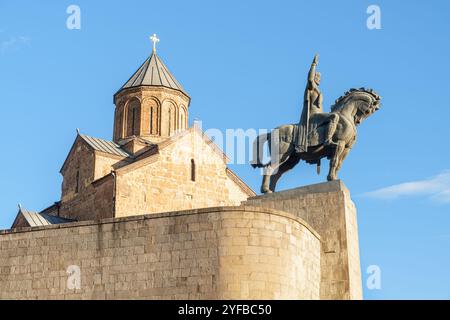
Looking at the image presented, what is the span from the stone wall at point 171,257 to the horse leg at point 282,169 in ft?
9.77

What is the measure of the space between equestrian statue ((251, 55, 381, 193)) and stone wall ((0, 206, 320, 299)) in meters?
2.99

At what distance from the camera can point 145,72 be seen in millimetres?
40469

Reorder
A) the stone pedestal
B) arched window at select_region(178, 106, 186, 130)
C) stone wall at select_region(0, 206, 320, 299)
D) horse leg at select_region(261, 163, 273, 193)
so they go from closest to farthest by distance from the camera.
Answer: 1. stone wall at select_region(0, 206, 320, 299)
2. the stone pedestal
3. horse leg at select_region(261, 163, 273, 193)
4. arched window at select_region(178, 106, 186, 130)

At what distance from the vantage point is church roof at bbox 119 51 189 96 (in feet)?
130

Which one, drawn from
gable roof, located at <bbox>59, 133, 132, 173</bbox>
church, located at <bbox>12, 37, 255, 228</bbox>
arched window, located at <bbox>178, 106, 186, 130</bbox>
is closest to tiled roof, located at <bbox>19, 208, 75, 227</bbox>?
church, located at <bbox>12, 37, 255, 228</bbox>

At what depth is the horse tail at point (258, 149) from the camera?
2266 centimetres

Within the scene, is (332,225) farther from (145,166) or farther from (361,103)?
(145,166)

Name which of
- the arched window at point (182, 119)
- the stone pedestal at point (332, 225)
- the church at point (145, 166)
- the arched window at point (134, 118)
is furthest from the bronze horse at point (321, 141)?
the arched window at point (134, 118)

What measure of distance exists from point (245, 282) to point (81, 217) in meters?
18.0

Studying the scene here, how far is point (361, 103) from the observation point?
891 inches

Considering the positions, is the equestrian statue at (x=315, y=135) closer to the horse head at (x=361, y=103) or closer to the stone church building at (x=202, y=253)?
the horse head at (x=361, y=103)

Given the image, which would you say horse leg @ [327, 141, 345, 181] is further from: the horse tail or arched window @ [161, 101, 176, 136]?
arched window @ [161, 101, 176, 136]

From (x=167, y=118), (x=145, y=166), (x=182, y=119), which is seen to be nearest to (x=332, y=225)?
(x=145, y=166)
